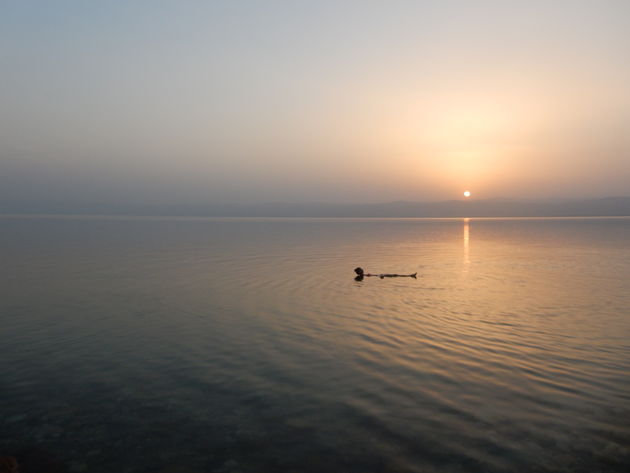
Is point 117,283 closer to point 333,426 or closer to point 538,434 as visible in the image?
point 333,426

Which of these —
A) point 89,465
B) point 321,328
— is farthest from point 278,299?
→ point 89,465

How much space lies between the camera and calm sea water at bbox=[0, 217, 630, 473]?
12.1m

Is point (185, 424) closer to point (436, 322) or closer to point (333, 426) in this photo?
point (333, 426)

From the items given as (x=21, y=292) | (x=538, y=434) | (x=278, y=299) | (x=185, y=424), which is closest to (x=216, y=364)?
(x=185, y=424)

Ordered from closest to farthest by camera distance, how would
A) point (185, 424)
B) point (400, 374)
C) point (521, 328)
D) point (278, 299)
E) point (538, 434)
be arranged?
point (538, 434), point (185, 424), point (400, 374), point (521, 328), point (278, 299)

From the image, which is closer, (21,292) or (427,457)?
(427,457)

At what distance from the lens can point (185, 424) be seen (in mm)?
13805

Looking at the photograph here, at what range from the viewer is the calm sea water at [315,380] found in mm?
12070

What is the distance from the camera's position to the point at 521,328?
25328 mm

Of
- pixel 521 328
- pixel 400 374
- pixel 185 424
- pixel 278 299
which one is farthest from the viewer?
pixel 278 299

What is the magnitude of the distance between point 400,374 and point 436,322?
9.83 metres

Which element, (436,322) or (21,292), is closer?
(436,322)

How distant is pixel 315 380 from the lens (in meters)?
17.6

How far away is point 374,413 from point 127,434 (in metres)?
8.01
